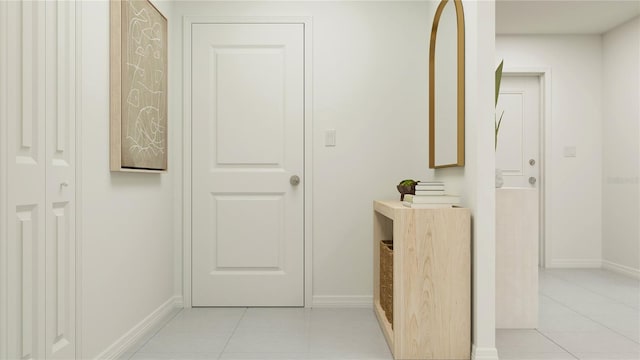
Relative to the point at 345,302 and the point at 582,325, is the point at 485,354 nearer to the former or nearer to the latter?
the point at 582,325

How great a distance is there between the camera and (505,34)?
15.7 feet

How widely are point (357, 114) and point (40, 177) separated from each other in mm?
2088

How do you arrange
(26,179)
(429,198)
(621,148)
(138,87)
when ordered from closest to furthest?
(26,179)
(429,198)
(138,87)
(621,148)

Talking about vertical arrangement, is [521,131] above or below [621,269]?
above

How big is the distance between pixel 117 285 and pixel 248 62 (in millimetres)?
1703

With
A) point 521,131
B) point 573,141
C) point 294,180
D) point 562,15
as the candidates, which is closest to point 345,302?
point 294,180

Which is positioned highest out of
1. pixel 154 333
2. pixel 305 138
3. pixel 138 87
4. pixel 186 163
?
pixel 138 87

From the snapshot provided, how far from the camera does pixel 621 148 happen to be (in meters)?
4.45

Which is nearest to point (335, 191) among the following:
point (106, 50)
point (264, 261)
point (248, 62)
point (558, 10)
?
point (264, 261)

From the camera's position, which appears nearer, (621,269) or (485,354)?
(485,354)

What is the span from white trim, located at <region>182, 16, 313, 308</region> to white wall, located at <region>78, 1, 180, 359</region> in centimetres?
48

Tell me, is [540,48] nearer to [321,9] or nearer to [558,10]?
[558,10]

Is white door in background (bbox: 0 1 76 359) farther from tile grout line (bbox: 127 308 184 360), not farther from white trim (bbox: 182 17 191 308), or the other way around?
white trim (bbox: 182 17 191 308)

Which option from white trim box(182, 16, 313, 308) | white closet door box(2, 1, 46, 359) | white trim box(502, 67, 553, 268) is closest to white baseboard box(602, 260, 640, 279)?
white trim box(502, 67, 553, 268)
